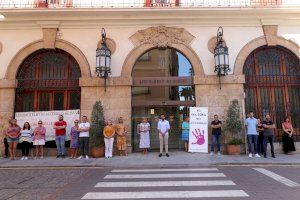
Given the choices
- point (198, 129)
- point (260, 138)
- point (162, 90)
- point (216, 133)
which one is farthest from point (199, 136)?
point (162, 90)

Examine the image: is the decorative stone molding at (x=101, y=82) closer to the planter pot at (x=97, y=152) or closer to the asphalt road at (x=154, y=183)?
the planter pot at (x=97, y=152)

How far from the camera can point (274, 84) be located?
47.2 feet

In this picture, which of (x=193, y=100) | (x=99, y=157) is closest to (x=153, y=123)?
(x=193, y=100)

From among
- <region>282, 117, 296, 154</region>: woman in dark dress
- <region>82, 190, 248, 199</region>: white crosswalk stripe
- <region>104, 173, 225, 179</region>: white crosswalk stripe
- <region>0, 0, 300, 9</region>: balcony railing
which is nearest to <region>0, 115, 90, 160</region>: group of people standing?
<region>104, 173, 225, 179</region>: white crosswalk stripe

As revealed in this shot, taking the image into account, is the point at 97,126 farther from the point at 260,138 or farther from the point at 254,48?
the point at 254,48

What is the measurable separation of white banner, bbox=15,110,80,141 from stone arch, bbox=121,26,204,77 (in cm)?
333

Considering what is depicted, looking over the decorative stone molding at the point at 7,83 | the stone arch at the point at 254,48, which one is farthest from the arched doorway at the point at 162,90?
the decorative stone molding at the point at 7,83

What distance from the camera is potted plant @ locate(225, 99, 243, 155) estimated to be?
42.6ft

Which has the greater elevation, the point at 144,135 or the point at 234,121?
the point at 234,121

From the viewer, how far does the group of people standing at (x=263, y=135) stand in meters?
12.6

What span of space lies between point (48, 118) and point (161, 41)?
6314 mm

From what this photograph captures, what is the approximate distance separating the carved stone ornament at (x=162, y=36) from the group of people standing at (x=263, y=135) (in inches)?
182

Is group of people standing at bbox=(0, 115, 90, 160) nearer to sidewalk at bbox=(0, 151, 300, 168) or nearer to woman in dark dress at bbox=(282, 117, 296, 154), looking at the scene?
sidewalk at bbox=(0, 151, 300, 168)

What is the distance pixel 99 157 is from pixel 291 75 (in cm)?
965
